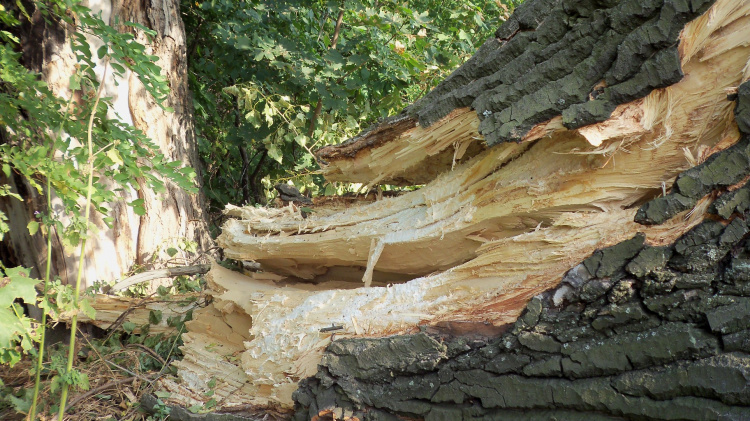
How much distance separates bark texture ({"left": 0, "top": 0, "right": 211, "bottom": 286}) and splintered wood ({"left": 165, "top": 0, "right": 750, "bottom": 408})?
1.07 metres

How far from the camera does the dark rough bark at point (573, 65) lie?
172cm

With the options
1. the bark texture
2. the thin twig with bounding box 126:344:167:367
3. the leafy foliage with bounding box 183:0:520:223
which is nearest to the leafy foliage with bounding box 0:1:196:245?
the bark texture

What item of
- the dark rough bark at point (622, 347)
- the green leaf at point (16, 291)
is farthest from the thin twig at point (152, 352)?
the dark rough bark at point (622, 347)

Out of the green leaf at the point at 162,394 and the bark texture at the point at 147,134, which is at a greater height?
the bark texture at the point at 147,134

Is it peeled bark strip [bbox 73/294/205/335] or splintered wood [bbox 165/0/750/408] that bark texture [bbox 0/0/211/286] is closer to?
peeled bark strip [bbox 73/294/205/335]

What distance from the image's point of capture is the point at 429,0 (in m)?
7.33

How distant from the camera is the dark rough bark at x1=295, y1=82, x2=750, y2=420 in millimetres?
1514

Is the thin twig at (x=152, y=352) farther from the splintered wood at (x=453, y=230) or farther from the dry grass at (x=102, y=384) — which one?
the splintered wood at (x=453, y=230)

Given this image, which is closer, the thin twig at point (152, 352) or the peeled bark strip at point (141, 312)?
the thin twig at point (152, 352)

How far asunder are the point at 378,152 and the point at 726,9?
1.64 meters

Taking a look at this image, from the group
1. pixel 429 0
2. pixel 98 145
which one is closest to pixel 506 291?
pixel 98 145

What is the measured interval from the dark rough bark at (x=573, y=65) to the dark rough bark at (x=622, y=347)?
308mm

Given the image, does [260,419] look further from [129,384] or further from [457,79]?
[457,79]

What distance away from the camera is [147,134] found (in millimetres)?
4266
